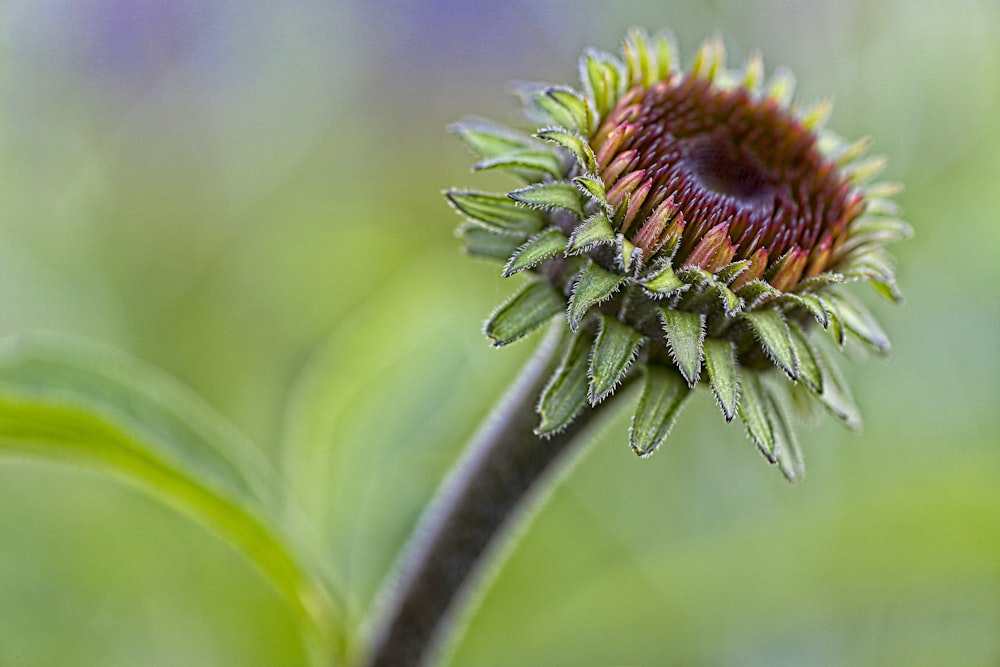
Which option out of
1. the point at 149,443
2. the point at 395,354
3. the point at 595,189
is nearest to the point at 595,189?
the point at 595,189

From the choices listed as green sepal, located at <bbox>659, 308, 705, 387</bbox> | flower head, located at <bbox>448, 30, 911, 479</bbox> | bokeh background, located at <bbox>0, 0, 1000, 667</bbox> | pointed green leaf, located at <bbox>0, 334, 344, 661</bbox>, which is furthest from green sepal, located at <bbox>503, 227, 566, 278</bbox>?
bokeh background, located at <bbox>0, 0, 1000, 667</bbox>

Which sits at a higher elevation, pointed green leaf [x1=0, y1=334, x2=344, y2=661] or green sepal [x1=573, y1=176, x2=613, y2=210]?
green sepal [x1=573, y1=176, x2=613, y2=210]

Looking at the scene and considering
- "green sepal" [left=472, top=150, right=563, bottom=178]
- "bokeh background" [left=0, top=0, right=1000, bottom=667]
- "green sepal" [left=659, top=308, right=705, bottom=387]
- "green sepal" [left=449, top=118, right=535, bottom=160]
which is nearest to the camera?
"green sepal" [left=659, top=308, right=705, bottom=387]

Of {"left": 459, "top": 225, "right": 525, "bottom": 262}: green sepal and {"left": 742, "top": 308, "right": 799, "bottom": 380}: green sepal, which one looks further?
{"left": 459, "top": 225, "right": 525, "bottom": 262}: green sepal

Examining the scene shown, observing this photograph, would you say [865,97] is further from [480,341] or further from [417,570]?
[417,570]

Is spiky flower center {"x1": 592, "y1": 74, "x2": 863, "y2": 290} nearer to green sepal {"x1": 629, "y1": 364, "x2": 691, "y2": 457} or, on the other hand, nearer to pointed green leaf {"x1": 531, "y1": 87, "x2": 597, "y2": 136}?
pointed green leaf {"x1": 531, "y1": 87, "x2": 597, "y2": 136}

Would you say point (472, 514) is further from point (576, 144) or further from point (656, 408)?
point (576, 144)
